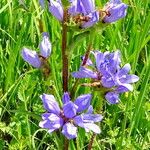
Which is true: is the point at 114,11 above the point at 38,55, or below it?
above

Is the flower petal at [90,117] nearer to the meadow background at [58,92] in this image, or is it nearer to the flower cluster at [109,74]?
the flower cluster at [109,74]

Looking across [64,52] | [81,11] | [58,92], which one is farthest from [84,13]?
[58,92]

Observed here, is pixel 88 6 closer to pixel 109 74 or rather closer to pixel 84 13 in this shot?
pixel 84 13

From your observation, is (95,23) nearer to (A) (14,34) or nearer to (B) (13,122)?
(B) (13,122)

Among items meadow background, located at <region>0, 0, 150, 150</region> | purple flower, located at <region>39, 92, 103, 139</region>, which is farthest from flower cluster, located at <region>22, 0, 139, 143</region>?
meadow background, located at <region>0, 0, 150, 150</region>

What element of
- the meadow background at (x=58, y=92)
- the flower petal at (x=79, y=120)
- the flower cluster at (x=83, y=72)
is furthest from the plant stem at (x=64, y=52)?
the meadow background at (x=58, y=92)

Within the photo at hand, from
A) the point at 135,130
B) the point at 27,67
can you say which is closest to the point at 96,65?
the point at 135,130

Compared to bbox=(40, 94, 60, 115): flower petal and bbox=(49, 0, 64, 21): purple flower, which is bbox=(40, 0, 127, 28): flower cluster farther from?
bbox=(40, 94, 60, 115): flower petal
